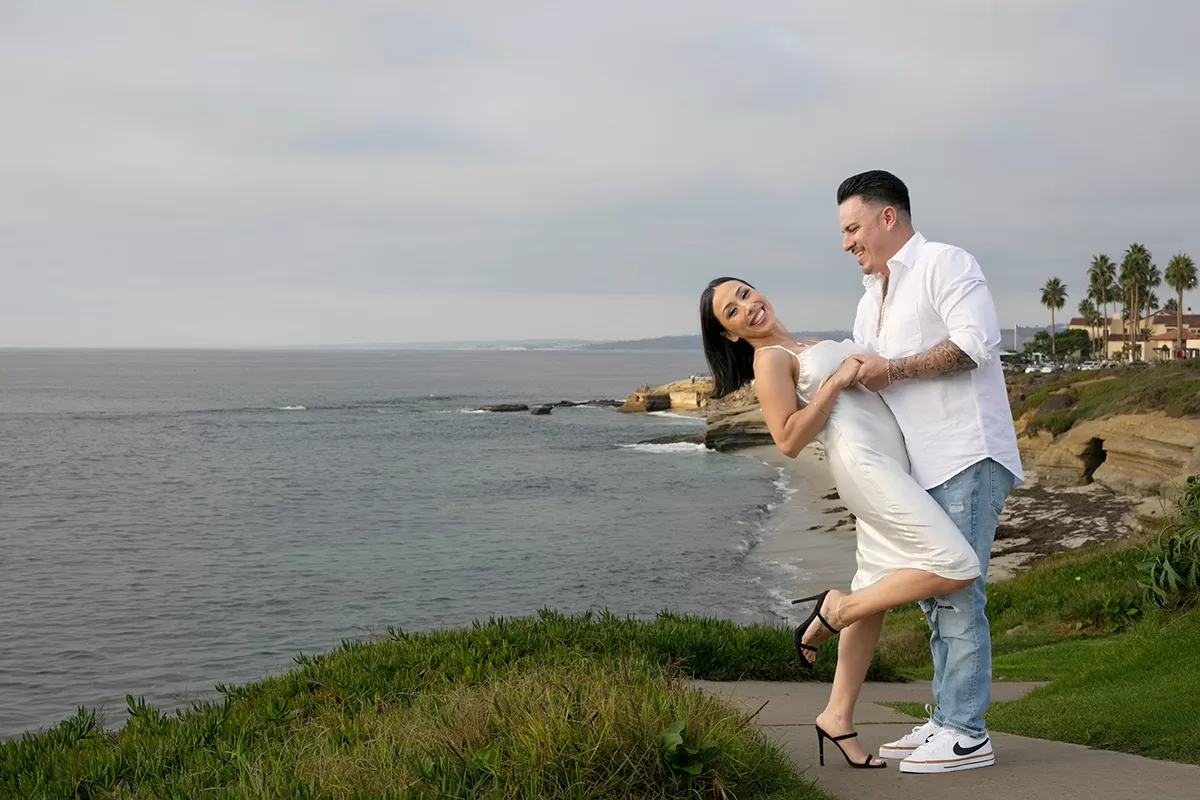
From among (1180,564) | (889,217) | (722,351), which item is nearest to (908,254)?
(889,217)

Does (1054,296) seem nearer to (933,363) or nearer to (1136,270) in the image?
(1136,270)

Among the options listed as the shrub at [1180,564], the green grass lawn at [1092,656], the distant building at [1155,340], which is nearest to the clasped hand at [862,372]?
the green grass lawn at [1092,656]

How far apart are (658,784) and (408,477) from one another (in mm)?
43292

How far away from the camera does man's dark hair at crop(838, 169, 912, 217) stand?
15.6 ft

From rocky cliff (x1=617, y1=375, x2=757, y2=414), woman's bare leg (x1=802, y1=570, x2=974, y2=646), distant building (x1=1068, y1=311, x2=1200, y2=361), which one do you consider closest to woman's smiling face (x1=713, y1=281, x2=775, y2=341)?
woman's bare leg (x1=802, y1=570, x2=974, y2=646)

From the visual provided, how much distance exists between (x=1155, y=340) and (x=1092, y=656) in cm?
12501

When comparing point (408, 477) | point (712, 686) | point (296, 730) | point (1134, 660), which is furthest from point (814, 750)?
point (408, 477)

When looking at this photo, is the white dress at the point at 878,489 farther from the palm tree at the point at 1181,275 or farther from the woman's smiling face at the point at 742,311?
the palm tree at the point at 1181,275

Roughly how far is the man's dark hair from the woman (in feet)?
2.10

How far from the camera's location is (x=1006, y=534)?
24141mm

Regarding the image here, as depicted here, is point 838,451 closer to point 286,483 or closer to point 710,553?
point 710,553

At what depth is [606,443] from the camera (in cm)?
6078

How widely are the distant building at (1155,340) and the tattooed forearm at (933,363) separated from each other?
93525mm

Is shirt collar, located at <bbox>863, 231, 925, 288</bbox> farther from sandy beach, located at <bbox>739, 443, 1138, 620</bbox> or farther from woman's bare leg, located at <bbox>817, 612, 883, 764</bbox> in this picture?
sandy beach, located at <bbox>739, 443, 1138, 620</bbox>
